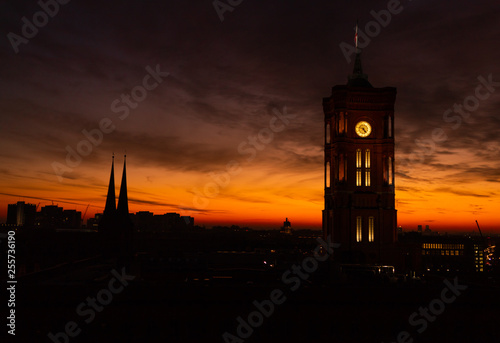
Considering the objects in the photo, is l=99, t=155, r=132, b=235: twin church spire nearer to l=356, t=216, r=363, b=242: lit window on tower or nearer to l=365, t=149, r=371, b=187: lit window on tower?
l=356, t=216, r=363, b=242: lit window on tower

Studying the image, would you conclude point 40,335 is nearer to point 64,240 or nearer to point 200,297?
point 200,297

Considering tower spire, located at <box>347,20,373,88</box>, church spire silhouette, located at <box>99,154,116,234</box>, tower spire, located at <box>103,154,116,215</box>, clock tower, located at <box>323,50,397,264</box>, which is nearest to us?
clock tower, located at <box>323,50,397,264</box>

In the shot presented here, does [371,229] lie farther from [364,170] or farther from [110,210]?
[110,210]

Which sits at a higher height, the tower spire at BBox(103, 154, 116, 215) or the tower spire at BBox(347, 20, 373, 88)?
the tower spire at BBox(347, 20, 373, 88)

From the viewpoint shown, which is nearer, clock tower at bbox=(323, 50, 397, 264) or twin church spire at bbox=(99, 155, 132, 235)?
clock tower at bbox=(323, 50, 397, 264)

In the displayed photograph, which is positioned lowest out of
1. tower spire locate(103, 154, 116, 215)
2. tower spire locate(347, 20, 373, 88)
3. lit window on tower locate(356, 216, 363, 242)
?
lit window on tower locate(356, 216, 363, 242)

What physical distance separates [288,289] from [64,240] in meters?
130

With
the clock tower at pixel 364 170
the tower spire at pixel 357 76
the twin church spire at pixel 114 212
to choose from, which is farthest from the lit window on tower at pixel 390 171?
the twin church spire at pixel 114 212

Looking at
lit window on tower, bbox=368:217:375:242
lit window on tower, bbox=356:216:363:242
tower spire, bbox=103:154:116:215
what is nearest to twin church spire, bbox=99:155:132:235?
tower spire, bbox=103:154:116:215

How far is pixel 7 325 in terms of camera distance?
29922 mm

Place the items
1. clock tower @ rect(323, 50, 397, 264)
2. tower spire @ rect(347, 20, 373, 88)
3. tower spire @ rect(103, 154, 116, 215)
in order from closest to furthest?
1. clock tower @ rect(323, 50, 397, 264)
2. tower spire @ rect(347, 20, 373, 88)
3. tower spire @ rect(103, 154, 116, 215)

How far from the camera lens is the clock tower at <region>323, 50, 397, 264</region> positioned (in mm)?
76312

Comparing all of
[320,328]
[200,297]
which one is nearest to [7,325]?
[200,297]

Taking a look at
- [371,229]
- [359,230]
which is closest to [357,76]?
[371,229]
